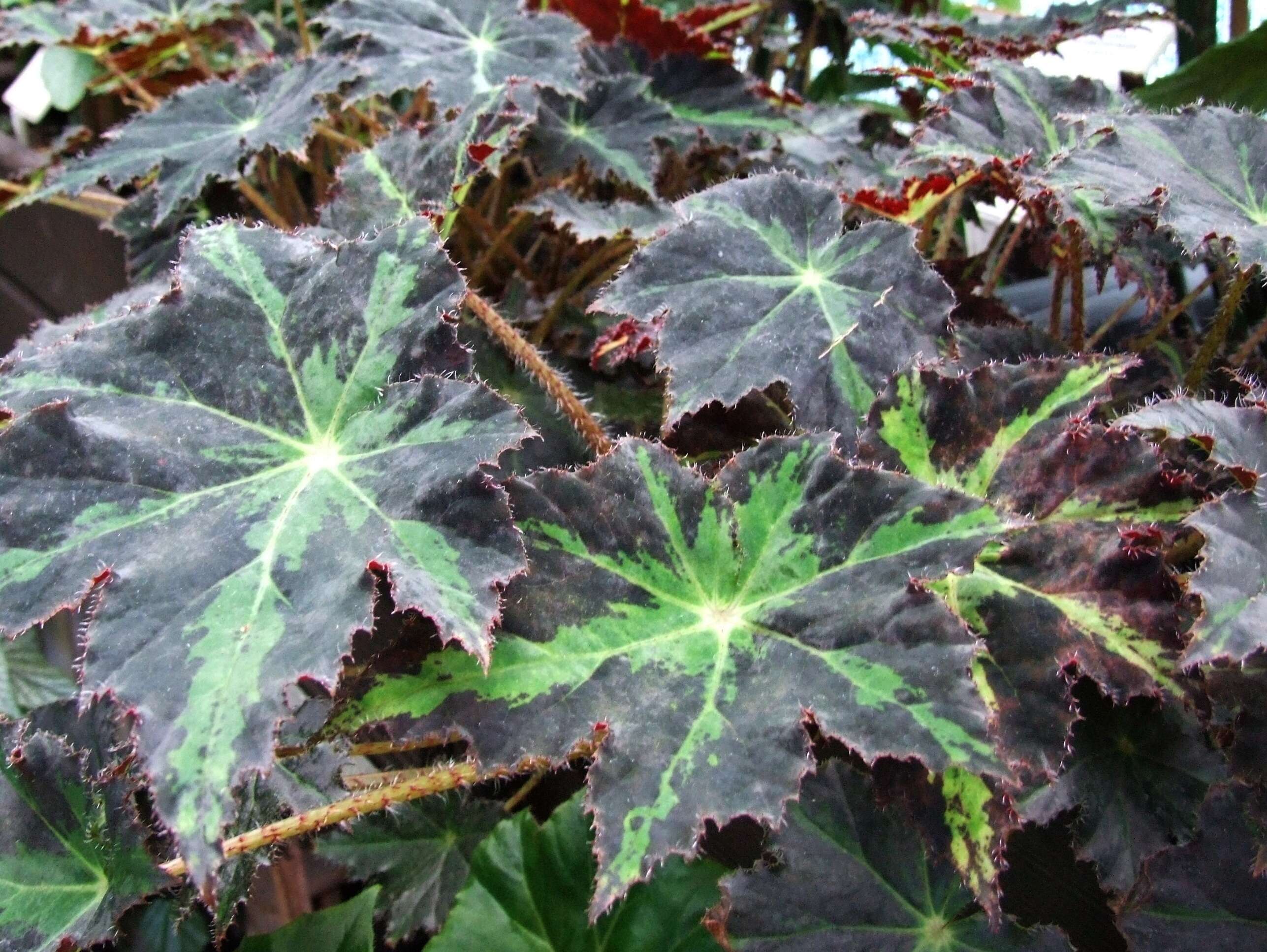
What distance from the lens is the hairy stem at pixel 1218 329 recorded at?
0.81m

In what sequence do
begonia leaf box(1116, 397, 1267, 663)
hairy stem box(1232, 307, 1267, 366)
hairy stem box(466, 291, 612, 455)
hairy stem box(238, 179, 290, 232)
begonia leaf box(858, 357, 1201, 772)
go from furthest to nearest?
hairy stem box(238, 179, 290, 232)
hairy stem box(1232, 307, 1267, 366)
hairy stem box(466, 291, 612, 455)
begonia leaf box(858, 357, 1201, 772)
begonia leaf box(1116, 397, 1267, 663)

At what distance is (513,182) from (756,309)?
28.6 inches

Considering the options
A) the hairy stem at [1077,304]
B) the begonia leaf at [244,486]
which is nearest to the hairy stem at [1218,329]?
the hairy stem at [1077,304]

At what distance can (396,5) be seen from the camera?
3.89ft

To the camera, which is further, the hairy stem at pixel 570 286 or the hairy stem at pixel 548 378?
the hairy stem at pixel 570 286

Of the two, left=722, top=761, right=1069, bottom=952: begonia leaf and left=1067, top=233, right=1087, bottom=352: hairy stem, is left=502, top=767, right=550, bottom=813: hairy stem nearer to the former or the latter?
left=722, top=761, right=1069, bottom=952: begonia leaf

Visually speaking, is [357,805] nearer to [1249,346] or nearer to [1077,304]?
[1077,304]

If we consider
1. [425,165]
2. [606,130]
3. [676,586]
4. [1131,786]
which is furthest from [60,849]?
[606,130]

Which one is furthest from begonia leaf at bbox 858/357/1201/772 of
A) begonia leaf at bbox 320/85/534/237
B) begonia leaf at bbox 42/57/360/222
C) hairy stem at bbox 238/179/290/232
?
hairy stem at bbox 238/179/290/232

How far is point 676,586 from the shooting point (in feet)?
2.16

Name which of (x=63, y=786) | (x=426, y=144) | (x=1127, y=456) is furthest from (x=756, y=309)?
(x=63, y=786)

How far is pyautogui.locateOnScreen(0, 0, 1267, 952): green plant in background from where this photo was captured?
56 centimetres

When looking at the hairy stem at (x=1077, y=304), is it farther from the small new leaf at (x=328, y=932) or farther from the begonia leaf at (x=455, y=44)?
the small new leaf at (x=328, y=932)

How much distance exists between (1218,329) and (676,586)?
2.03 ft
